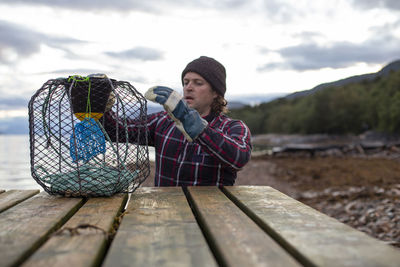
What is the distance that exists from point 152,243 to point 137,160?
0.96 meters

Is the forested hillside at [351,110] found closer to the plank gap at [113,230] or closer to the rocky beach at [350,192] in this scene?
the rocky beach at [350,192]

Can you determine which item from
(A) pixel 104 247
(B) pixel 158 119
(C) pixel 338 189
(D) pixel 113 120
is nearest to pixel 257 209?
(A) pixel 104 247

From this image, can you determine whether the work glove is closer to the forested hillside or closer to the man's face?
the man's face

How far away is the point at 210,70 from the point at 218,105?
0.35 m

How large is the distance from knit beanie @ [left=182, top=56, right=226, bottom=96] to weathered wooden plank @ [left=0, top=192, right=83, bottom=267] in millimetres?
1844

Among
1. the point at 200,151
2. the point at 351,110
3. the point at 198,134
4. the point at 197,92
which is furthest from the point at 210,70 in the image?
the point at 351,110

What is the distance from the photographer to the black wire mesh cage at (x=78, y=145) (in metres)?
1.96

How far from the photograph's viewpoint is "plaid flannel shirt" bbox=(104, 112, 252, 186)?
2.46m

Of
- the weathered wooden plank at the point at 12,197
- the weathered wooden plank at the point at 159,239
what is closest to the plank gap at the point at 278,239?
the weathered wooden plank at the point at 159,239

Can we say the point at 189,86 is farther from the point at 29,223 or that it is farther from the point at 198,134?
the point at 29,223

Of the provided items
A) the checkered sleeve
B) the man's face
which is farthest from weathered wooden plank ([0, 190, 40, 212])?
the man's face

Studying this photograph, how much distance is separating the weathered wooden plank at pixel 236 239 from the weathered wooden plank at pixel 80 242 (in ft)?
1.23

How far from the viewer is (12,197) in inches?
80.8

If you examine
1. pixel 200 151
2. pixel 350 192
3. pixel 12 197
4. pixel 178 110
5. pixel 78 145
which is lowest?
pixel 350 192
